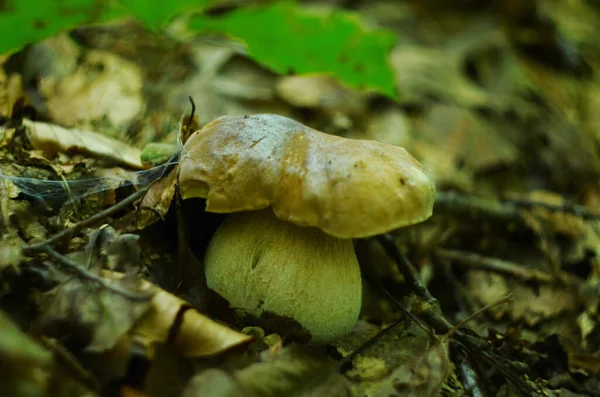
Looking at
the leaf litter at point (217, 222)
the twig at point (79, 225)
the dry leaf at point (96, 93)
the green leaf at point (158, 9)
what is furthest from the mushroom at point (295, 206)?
the green leaf at point (158, 9)

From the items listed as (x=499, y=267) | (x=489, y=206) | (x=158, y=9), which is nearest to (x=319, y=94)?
(x=158, y=9)

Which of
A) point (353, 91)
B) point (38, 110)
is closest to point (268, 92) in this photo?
point (353, 91)

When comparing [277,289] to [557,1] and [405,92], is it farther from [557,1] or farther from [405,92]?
[557,1]

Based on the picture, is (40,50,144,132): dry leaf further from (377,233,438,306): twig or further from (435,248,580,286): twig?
(435,248,580,286): twig

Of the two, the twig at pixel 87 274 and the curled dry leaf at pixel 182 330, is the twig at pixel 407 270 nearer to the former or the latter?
the curled dry leaf at pixel 182 330

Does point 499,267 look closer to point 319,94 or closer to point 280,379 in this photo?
point 280,379
